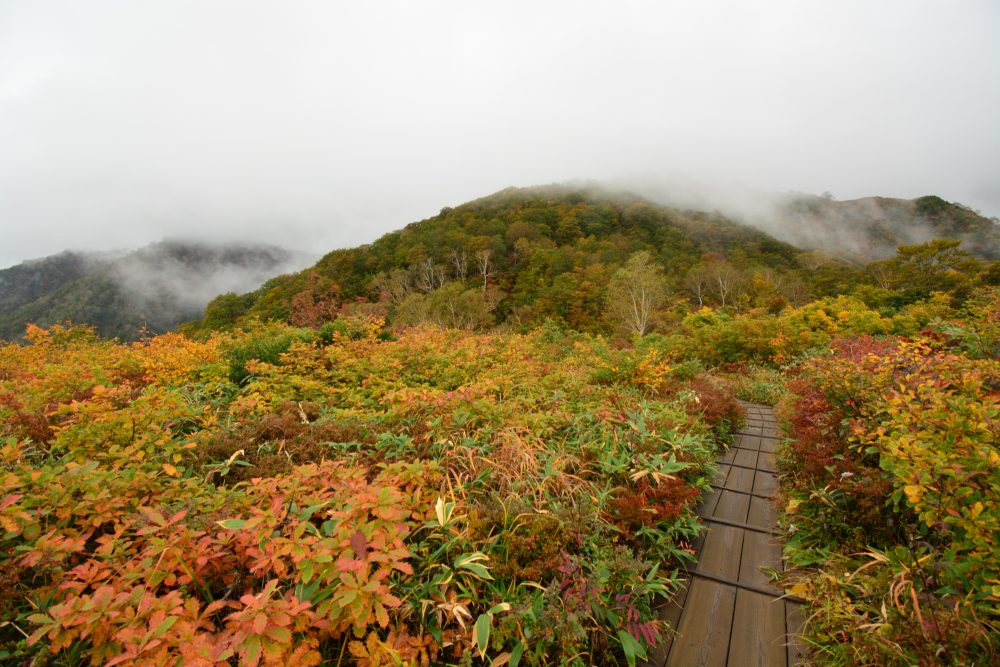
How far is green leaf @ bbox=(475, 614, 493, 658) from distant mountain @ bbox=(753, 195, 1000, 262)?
78.1 meters

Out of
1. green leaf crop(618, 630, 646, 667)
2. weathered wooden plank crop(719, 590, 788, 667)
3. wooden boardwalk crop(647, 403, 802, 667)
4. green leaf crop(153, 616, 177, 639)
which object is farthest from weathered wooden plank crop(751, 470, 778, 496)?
green leaf crop(153, 616, 177, 639)

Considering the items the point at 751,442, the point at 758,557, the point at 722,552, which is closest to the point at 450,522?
the point at 722,552

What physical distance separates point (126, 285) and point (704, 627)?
84610mm

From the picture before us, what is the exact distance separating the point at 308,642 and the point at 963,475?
311 cm

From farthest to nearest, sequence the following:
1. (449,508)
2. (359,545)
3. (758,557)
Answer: (758,557) < (449,508) < (359,545)

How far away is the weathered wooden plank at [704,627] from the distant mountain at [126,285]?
46374 mm

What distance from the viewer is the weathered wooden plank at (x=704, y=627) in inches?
84.2

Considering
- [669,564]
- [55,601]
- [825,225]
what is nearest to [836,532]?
[669,564]

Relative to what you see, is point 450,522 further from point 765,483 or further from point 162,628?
point 765,483

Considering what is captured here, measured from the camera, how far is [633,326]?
1016 inches

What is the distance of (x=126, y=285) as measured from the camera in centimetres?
6088

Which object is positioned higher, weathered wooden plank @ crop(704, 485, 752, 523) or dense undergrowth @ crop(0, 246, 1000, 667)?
dense undergrowth @ crop(0, 246, 1000, 667)

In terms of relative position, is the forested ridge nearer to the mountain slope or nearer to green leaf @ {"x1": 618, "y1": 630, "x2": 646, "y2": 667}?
green leaf @ {"x1": 618, "y1": 630, "x2": 646, "y2": 667}

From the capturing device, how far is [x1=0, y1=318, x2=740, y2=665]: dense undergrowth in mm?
1603
